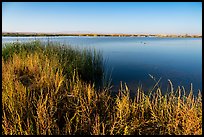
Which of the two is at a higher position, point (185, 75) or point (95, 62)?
point (95, 62)

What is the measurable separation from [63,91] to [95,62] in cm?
354

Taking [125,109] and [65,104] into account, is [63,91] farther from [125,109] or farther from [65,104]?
[125,109]

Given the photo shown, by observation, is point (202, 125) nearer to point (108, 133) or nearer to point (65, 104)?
point (108, 133)

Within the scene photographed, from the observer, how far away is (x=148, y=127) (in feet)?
12.2

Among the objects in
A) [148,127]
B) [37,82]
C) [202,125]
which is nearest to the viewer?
[202,125]

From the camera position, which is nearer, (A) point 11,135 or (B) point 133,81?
(A) point 11,135

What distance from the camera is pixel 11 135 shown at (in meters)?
2.85

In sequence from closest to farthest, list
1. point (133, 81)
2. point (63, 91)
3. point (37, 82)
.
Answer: point (63, 91) < point (37, 82) < point (133, 81)

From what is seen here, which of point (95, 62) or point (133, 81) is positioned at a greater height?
point (95, 62)

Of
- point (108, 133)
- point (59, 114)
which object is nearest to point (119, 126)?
point (108, 133)

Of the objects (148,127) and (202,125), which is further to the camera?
(148,127)

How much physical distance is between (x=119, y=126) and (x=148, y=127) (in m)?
0.60

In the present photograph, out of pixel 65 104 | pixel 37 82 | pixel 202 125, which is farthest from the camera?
pixel 37 82

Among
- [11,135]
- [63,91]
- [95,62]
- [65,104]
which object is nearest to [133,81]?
[95,62]
